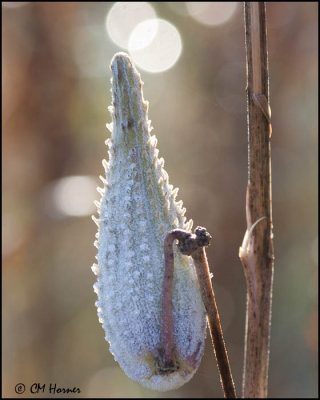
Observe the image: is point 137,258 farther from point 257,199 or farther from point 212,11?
point 212,11

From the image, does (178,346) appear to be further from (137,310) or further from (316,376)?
(316,376)

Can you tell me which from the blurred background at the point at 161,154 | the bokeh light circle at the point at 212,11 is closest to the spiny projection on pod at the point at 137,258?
the blurred background at the point at 161,154

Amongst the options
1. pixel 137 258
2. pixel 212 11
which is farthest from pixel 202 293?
pixel 212 11

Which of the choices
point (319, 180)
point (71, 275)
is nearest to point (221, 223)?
point (319, 180)

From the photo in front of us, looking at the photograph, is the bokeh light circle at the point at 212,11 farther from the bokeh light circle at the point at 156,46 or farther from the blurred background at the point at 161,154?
the bokeh light circle at the point at 156,46

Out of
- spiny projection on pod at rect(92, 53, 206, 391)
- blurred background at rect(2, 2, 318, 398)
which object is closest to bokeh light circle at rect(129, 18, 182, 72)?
blurred background at rect(2, 2, 318, 398)

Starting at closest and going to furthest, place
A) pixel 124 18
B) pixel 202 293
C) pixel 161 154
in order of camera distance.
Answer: pixel 202 293 → pixel 161 154 → pixel 124 18
